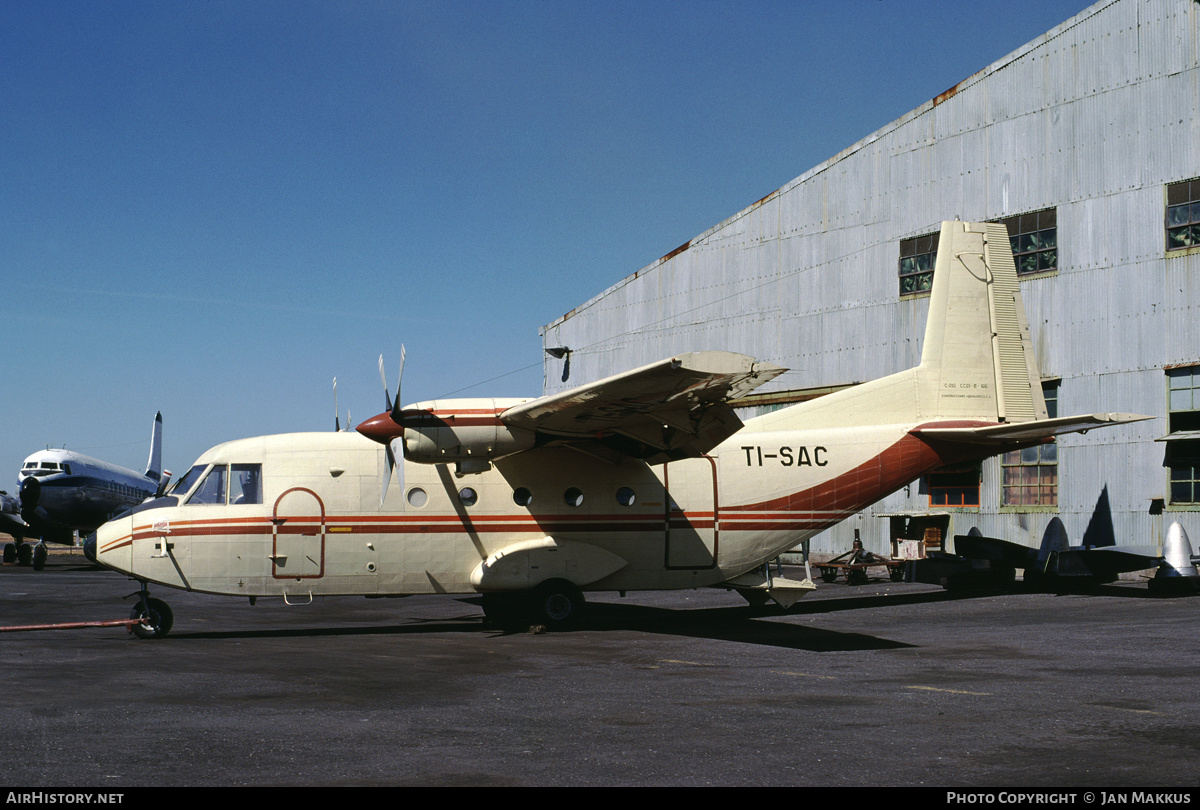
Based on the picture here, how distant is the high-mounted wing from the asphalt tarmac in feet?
10.6

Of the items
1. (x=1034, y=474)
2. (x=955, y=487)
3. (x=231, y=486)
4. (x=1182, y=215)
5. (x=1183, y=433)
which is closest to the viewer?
(x=231, y=486)

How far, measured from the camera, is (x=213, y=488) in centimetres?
1653

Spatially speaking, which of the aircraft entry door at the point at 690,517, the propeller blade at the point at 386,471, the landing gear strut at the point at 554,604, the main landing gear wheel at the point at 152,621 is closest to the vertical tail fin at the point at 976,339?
the aircraft entry door at the point at 690,517

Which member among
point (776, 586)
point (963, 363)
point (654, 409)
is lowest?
point (776, 586)

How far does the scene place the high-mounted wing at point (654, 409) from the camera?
501 inches

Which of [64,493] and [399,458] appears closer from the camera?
[399,458]

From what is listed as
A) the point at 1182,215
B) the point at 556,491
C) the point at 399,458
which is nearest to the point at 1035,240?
the point at 1182,215

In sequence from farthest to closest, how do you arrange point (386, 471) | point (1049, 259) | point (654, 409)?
point (1049, 259), point (386, 471), point (654, 409)

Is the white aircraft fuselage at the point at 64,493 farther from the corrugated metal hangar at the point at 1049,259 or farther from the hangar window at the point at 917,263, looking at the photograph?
the hangar window at the point at 917,263

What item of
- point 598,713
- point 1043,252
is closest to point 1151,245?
point 1043,252

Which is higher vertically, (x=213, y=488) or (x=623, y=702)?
(x=213, y=488)

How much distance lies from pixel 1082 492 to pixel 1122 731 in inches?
788

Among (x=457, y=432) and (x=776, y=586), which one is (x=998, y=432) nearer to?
(x=776, y=586)

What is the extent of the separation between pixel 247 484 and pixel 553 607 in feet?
18.4
